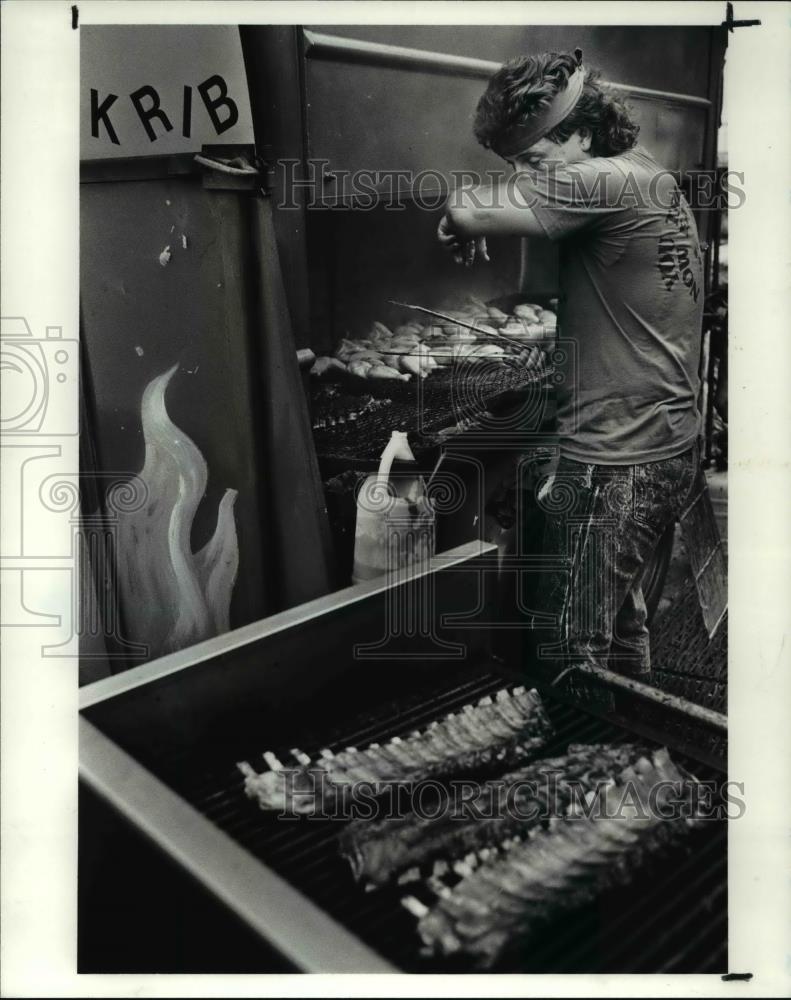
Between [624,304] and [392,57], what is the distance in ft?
2.76

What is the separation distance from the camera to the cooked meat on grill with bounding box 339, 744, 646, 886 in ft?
6.44

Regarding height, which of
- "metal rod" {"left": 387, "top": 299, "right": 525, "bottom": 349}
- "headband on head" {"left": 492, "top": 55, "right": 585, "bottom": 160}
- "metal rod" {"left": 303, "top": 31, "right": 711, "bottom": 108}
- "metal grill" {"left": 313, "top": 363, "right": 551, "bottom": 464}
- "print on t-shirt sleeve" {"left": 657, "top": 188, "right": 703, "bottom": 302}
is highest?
"metal rod" {"left": 303, "top": 31, "right": 711, "bottom": 108}

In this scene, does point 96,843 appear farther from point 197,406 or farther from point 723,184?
point 723,184

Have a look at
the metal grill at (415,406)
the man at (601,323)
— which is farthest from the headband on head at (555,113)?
the metal grill at (415,406)

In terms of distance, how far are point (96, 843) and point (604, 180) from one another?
1977 millimetres

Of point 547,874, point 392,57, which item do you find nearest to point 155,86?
point 392,57

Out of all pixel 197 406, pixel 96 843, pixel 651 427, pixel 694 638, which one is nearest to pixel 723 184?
pixel 651 427

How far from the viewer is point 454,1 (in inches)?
89.4

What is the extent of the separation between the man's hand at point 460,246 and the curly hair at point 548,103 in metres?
0.22

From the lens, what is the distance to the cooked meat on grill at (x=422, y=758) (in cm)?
210

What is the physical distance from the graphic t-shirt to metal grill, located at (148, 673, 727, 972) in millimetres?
749

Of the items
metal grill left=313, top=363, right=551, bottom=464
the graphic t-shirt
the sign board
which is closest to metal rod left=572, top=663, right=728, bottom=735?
the graphic t-shirt

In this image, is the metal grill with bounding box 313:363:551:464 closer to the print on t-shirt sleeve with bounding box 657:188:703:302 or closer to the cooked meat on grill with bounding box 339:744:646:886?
the print on t-shirt sleeve with bounding box 657:188:703:302

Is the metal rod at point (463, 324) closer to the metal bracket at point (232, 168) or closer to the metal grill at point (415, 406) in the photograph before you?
the metal grill at point (415, 406)
